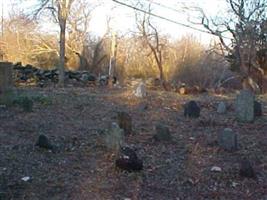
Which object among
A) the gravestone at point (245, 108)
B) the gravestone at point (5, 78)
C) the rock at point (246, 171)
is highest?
the gravestone at point (5, 78)

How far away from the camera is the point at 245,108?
443 inches

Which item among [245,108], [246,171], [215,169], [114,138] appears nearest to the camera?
[246,171]

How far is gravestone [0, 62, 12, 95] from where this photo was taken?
11.9 meters

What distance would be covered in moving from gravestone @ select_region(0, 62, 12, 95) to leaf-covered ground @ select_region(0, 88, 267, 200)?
0.68 meters

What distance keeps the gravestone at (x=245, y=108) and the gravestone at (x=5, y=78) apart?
5316 mm

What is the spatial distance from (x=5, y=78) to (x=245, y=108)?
5.55 metres

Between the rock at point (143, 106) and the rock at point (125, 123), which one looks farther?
the rock at point (143, 106)

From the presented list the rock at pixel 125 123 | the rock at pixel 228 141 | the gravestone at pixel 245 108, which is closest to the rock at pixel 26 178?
→ the rock at pixel 125 123

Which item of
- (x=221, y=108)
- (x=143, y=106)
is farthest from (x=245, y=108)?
(x=143, y=106)

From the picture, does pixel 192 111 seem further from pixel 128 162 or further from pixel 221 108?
pixel 128 162

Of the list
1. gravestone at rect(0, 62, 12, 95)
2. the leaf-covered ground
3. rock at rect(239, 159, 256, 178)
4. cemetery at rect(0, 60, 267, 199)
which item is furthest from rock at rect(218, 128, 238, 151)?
gravestone at rect(0, 62, 12, 95)

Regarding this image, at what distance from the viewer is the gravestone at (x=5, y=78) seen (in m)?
11.9

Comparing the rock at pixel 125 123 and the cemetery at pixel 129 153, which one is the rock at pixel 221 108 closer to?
the cemetery at pixel 129 153

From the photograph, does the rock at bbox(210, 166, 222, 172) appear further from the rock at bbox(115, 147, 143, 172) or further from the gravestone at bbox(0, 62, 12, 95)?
the gravestone at bbox(0, 62, 12, 95)
